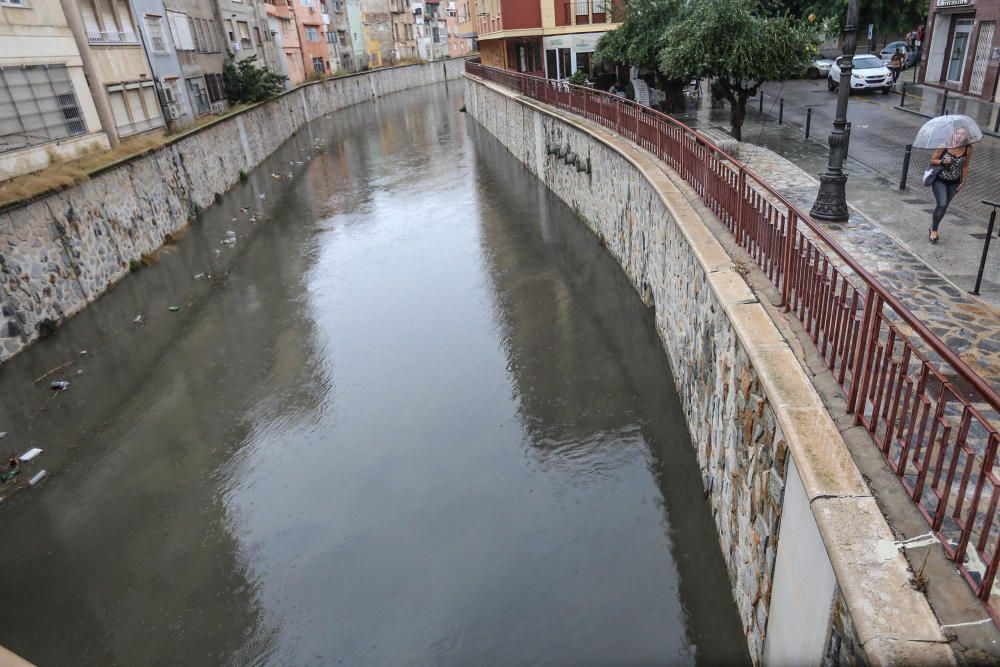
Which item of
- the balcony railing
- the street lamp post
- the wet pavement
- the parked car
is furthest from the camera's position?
the parked car

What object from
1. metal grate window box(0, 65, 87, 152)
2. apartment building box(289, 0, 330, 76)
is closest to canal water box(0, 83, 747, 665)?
metal grate window box(0, 65, 87, 152)

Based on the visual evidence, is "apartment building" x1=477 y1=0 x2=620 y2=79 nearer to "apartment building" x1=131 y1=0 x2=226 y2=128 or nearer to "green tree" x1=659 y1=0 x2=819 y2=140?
"apartment building" x1=131 y1=0 x2=226 y2=128

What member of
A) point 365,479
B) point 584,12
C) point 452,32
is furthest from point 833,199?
point 452,32

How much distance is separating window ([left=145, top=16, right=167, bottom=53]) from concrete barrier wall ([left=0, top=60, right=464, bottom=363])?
10.3 ft

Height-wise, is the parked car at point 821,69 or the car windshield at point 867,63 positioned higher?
the car windshield at point 867,63

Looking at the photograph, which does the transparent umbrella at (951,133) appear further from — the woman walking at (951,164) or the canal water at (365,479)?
the canal water at (365,479)

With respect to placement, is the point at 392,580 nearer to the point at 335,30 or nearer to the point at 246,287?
the point at 246,287

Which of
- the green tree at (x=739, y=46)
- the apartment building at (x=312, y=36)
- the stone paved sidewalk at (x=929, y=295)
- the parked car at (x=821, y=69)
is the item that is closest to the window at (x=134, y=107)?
the green tree at (x=739, y=46)

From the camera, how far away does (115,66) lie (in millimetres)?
20203

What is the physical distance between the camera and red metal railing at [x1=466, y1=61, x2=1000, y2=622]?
10.2ft

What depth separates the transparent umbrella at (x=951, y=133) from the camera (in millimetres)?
7715

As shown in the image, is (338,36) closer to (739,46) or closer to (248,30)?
(248,30)

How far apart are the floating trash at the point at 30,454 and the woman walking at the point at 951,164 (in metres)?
11.9

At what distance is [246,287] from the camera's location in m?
14.7
